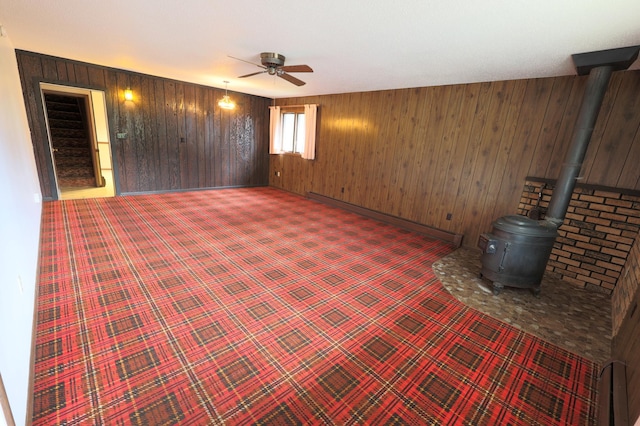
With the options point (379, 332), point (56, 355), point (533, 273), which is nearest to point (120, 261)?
point (56, 355)

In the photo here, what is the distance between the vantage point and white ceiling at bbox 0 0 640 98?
1.94m

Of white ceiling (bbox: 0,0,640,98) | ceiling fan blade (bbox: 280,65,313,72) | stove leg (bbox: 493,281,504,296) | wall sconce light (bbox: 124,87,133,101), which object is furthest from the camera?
wall sconce light (bbox: 124,87,133,101)

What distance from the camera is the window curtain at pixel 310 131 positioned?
6004 mm

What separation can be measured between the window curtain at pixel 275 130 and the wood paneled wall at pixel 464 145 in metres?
1.18

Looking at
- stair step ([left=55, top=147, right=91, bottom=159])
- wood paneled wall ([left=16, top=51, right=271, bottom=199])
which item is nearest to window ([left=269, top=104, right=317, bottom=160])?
wood paneled wall ([left=16, top=51, right=271, bottom=199])

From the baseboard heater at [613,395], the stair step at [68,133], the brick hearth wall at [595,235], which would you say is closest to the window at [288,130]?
the brick hearth wall at [595,235]

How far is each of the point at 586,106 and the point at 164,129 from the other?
6649mm

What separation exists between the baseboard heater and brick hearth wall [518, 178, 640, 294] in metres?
1.63

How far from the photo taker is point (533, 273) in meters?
2.66

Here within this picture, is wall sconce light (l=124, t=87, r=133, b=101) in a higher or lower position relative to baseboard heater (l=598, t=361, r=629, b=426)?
higher

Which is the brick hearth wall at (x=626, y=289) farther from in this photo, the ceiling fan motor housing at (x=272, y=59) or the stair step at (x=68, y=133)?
the stair step at (x=68, y=133)

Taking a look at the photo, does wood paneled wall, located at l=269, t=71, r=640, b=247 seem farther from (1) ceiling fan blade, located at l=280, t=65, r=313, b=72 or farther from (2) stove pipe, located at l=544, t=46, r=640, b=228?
(1) ceiling fan blade, located at l=280, t=65, r=313, b=72

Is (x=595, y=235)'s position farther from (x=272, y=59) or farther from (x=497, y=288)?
(x=272, y=59)

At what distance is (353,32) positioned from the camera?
8.00 ft
